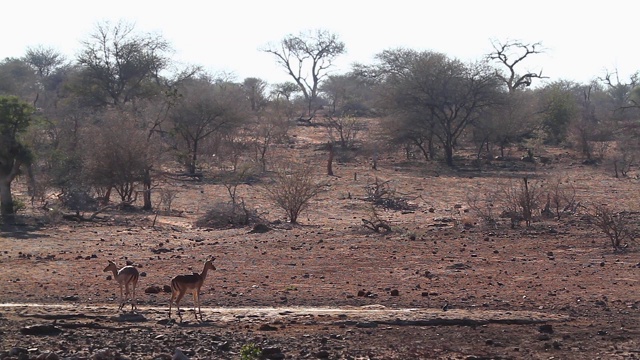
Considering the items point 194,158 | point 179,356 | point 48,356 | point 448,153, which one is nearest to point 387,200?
point 194,158

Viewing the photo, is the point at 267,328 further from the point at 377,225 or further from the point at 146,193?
the point at 146,193

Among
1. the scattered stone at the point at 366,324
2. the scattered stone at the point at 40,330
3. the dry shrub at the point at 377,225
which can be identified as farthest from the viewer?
the dry shrub at the point at 377,225

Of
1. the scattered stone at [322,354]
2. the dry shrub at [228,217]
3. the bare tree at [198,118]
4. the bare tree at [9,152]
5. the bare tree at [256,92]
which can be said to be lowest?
the scattered stone at [322,354]

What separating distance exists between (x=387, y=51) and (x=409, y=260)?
54555 millimetres

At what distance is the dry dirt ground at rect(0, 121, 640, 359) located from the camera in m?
10.4

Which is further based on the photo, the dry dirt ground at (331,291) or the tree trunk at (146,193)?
the tree trunk at (146,193)

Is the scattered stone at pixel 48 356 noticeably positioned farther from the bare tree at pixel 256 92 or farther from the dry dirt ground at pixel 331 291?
the bare tree at pixel 256 92

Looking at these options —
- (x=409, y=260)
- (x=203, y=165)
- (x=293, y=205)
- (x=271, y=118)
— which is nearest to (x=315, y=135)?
(x=271, y=118)

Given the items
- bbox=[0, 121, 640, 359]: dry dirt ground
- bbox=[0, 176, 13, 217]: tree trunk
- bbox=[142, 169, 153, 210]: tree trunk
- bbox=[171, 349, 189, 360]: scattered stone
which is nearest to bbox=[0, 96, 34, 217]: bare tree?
bbox=[0, 176, 13, 217]: tree trunk

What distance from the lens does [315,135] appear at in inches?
2120

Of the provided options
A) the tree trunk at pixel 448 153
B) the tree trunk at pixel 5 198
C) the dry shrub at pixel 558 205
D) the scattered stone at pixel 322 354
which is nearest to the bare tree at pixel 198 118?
the tree trunk at pixel 448 153

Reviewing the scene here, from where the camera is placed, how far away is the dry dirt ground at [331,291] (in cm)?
1045

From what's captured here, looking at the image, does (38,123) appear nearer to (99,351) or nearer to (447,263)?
(447,263)

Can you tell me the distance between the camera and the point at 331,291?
1379 cm
